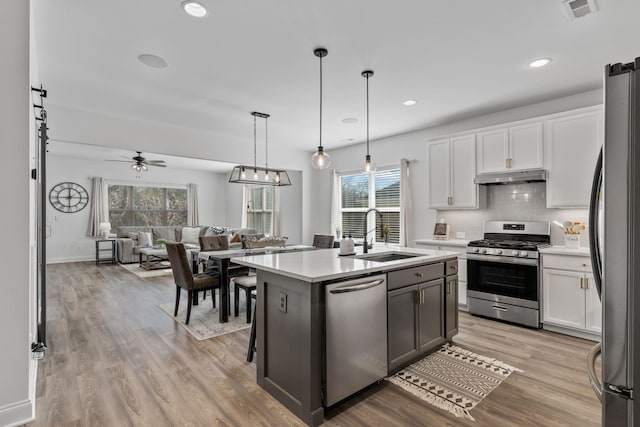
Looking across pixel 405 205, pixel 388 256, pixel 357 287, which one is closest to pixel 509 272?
pixel 388 256

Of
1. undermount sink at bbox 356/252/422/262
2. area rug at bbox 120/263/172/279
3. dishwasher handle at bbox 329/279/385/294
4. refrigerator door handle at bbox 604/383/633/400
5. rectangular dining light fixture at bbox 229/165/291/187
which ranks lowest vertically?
area rug at bbox 120/263/172/279

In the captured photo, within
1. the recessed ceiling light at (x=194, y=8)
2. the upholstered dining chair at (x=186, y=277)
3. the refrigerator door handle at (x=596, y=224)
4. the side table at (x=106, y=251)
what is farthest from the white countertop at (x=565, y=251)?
the side table at (x=106, y=251)

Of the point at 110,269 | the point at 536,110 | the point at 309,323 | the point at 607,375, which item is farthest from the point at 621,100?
the point at 110,269

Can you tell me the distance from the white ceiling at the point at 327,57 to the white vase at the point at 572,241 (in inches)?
65.7

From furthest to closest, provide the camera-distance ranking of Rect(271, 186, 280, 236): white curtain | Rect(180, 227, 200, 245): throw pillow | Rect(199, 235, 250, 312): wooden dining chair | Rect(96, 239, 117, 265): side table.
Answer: Rect(180, 227, 200, 245): throw pillow < Rect(96, 239, 117, 265): side table < Rect(271, 186, 280, 236): white curtain < Rect(199, 235, 250, 312): wooden dining chair

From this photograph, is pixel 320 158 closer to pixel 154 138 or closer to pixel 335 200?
pixel 154 138

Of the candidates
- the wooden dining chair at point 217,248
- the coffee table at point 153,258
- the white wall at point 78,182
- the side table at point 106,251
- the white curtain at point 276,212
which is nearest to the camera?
the wooden dining chair at point 217,248

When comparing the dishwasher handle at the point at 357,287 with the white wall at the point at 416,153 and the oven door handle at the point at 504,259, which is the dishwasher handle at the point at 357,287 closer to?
the oven door handle at the point at 504,259

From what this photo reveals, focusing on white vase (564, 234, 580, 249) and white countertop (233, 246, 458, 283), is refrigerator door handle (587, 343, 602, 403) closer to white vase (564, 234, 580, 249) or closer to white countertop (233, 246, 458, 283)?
white countertop (233, 246, 458, 283)

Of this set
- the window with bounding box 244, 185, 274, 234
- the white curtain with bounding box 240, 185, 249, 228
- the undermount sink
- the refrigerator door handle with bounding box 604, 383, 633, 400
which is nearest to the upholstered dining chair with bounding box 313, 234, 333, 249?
the undermount sink

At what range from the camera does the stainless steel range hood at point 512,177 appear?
3.76 meters

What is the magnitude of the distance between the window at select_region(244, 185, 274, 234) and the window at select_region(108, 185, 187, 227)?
2.09m

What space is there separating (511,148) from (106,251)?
9305 mm

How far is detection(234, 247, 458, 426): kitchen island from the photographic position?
2.01 m
